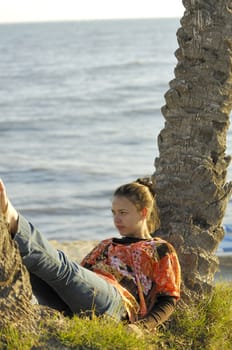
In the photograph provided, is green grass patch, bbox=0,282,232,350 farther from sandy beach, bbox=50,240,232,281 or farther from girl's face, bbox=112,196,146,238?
sandy beach, bbox=50,240,232,281

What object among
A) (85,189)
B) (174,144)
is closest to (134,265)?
(174,144)

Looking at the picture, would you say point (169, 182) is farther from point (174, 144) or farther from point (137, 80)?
point (137, 80)

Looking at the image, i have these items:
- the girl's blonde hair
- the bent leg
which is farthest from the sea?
the bent leg

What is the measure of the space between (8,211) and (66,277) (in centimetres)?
54

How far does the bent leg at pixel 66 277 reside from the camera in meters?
4.62

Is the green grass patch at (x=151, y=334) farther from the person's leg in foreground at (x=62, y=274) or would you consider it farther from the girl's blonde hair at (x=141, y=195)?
the girl's blonde hair at (x=141, y=195)

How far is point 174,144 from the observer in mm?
6121

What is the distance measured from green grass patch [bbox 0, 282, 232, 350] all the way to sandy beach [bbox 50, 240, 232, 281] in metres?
4.05

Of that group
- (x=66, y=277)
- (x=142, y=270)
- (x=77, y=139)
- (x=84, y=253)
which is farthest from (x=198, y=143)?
(x=77, y=139)

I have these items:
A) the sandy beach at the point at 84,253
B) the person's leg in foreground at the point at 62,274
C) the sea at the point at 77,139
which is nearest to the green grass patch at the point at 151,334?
the person's leg in foreground at the point at 62,274

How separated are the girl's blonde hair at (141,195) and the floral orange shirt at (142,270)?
21 centimetres

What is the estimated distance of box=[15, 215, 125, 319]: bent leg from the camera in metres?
4.62

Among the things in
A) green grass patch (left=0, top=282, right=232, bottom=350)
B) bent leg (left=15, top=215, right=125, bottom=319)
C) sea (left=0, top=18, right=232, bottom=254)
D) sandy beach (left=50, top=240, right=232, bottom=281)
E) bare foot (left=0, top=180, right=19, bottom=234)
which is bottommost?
sea (left=0, top=18, right=232, bottom=254)

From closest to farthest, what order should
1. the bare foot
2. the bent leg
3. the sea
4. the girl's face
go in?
the bare foot < the bent leg < the girl's face < the sea
